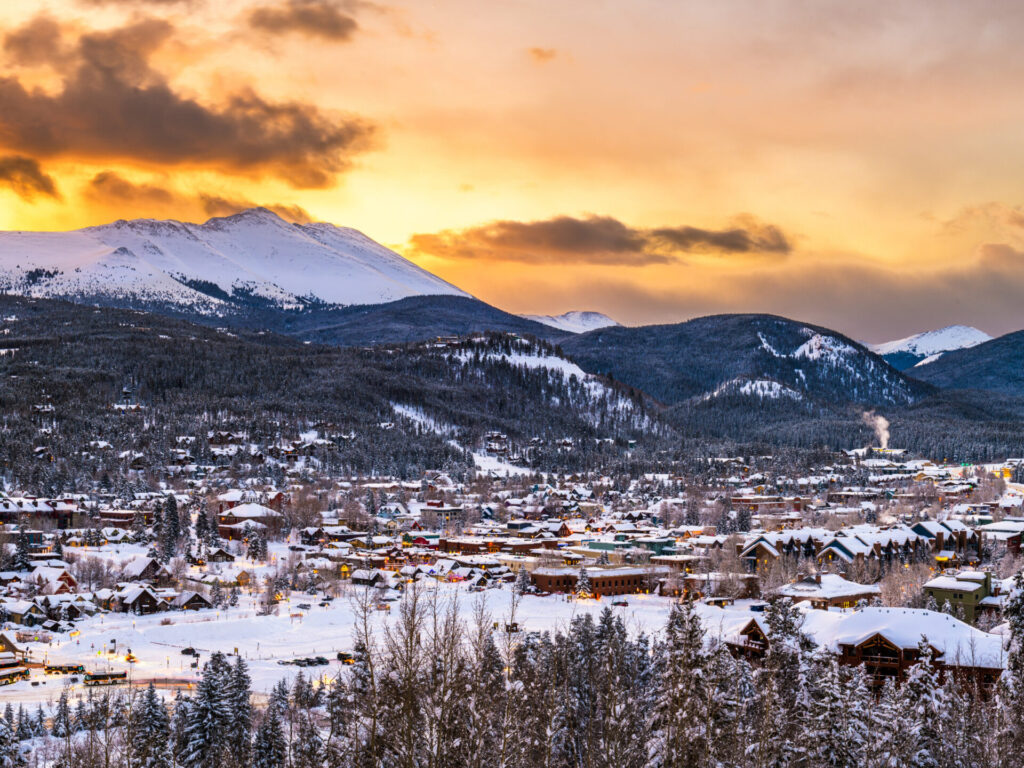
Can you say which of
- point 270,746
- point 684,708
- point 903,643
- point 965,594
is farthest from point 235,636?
point 684,708

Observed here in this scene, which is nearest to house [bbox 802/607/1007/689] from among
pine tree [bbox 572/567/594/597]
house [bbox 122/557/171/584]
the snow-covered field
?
the snow-covered field

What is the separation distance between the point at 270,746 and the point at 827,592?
4044 centimetres

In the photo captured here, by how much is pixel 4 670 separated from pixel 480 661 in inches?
1561

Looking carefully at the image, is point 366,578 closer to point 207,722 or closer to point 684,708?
point 207,722

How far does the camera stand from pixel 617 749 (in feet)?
68.2

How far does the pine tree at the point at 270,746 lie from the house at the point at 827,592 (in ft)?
118

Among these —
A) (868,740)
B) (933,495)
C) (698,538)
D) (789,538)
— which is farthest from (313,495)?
(868,740)

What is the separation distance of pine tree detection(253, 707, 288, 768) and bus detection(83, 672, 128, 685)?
17.4 meters

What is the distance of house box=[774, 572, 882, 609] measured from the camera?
211 feet

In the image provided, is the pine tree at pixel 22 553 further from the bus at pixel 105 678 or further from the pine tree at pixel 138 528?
the bus at pixel 105 678

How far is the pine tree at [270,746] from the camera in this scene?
34312 millimetres

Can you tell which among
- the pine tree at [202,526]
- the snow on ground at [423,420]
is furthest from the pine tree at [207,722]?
the snow on ground at [423,420]

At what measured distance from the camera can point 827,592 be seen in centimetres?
6562

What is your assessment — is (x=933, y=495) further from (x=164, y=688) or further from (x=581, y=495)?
(x=164, y=688)
